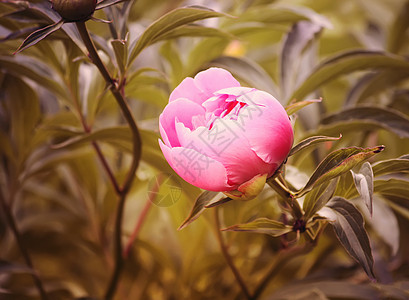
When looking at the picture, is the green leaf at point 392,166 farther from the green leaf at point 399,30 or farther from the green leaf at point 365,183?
the green leaf at point 399,30

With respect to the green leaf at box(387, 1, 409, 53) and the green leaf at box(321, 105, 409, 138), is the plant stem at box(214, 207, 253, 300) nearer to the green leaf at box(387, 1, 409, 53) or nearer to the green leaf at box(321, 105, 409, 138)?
the green leaf at box(321, 105, 409, 138)

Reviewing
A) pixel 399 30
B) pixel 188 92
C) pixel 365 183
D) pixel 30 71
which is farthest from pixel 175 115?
pixel 399 30

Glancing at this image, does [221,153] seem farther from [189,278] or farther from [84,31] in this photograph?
[189,278]

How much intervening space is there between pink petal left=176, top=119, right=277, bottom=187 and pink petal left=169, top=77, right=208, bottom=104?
0.12 feet

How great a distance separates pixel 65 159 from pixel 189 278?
0.67 feet

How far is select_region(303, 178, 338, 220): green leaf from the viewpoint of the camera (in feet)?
1.02

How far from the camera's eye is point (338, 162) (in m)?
0.29

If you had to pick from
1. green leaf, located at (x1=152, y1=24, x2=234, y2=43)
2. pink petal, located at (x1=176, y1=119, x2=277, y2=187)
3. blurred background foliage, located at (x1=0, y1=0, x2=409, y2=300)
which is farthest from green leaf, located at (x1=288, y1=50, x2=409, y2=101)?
pink petal, located at (x1=176, y1=119, x2=277, y2=187)

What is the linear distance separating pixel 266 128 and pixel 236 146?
20 mm

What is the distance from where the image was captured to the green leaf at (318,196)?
12.3 inches

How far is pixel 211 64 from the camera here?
51 cm

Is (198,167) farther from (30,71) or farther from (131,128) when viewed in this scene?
(30,71)

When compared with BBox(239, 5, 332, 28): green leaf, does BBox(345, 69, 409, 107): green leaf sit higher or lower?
lower

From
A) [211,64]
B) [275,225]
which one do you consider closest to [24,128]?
[211,64]
